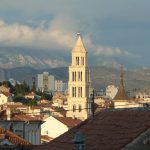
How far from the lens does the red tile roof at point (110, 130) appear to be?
60.5 feet

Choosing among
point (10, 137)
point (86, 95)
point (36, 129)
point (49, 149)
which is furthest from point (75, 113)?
point (49, 149)

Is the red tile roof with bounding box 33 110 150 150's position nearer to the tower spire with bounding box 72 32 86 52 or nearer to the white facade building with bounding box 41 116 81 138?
the white facade building with bounding box 41 116 81 138

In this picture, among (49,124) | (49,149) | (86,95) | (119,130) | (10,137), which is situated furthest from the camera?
(86,95)

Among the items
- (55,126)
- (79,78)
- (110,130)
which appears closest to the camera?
(110,130)

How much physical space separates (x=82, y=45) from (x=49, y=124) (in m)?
80.0

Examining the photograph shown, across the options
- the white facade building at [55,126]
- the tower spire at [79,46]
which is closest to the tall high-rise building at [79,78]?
the tower spire at [79,46]

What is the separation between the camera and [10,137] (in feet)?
130

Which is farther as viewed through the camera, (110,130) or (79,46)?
(79,46)

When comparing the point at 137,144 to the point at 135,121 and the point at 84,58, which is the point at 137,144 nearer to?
the point at 135,121

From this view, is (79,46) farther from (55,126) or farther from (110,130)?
(110,130)

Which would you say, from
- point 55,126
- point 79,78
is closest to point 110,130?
point 55,126

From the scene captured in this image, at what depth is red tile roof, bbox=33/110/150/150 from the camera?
18453mm

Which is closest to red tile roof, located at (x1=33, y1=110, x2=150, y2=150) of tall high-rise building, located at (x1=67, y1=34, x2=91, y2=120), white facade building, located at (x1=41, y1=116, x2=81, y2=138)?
white facade building, located at (x1=41, y1=116, x2=81, y2=138)

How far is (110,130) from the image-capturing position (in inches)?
769
